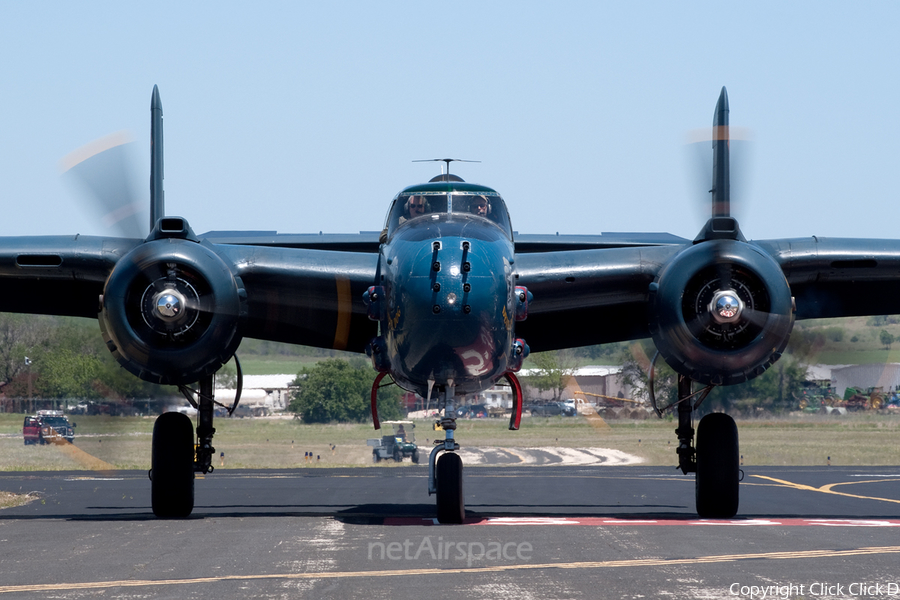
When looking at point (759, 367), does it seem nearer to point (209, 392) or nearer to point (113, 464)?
point (209, 392)

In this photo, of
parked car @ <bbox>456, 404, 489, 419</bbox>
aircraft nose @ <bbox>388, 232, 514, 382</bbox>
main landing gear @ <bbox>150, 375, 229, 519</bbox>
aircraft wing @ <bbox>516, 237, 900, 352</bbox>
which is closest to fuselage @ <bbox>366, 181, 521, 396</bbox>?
aircraft nose @ <bbox>388, 232, 514, 382</bbox>

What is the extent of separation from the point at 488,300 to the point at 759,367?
4140 millimetres

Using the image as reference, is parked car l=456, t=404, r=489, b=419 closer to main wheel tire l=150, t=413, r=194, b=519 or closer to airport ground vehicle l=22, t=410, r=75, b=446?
airport ground vehicle l=22, t=410, r=75, b=446

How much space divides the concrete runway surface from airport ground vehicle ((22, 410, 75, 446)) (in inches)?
1001

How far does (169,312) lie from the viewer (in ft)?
46.3

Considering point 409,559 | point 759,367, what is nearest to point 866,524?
point 759,367

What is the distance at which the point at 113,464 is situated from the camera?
45.3m

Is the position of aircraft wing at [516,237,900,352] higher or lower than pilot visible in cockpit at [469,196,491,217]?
lower

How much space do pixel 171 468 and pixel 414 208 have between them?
553 centimetres

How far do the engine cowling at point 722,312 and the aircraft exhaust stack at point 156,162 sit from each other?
7997 millimetres

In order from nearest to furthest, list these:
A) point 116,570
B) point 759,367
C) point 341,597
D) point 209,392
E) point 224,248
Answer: point 341,597 → point 116,570 → point 759,367 → point 224,248 → point 209,392

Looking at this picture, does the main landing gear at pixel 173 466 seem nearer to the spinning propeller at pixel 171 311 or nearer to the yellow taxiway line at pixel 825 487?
the spinning propeller at pixel 171 311

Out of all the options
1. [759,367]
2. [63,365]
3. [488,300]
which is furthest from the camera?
[63,365]

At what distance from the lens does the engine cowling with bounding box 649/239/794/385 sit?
1440 cm
